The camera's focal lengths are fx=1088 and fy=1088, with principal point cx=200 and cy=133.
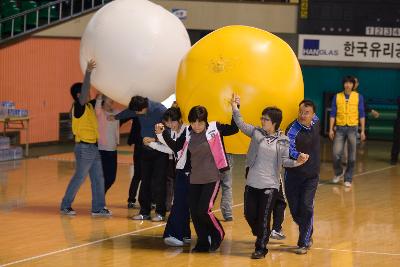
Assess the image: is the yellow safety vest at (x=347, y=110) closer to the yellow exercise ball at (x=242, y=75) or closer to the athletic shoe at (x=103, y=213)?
the athletic shoe at (x=103, y=213)

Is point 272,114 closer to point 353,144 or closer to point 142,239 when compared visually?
point 142,239

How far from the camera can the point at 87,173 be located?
12.4 m

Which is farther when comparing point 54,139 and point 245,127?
point 54,139

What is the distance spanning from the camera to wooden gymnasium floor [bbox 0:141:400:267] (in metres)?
10.1

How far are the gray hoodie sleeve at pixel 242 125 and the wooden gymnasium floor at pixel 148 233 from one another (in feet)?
3.95

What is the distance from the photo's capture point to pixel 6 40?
2006 cm

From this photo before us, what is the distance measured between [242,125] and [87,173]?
314 centimetres

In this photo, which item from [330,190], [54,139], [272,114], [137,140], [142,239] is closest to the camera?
[272,114]

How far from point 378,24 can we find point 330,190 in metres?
7.86

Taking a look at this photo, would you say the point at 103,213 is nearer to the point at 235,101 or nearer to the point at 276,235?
the point at 276,235

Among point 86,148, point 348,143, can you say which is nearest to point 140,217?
point 86,148

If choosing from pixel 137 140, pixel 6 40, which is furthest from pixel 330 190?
pixel 6 40

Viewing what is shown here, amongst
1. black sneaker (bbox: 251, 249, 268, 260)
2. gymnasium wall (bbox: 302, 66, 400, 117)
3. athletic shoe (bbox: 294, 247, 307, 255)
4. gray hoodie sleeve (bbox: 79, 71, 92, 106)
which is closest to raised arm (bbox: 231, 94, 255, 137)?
black sneaker (bbox: 251, 249, 268, 260)

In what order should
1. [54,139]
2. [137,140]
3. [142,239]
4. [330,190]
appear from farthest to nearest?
[54,139], [330,190], [137,140], [142,239]
